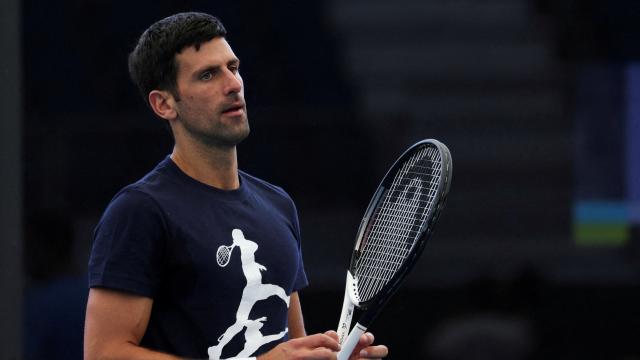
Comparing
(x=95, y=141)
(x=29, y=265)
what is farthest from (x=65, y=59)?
(x=29, y=265)

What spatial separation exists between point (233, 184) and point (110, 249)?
25 cm

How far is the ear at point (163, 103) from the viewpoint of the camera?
1882mm

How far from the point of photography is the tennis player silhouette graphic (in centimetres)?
181

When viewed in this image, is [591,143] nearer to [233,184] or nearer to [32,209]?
[32,209]

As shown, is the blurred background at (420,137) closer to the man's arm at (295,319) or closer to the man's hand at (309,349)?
the man's arm at (295,319)

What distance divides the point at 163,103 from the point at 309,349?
45 cm

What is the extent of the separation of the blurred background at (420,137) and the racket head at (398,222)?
2084mm

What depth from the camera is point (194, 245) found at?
5.82 ft

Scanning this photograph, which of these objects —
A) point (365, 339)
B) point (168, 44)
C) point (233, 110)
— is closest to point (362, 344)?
point (365, 339)

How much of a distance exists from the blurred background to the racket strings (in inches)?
82.0

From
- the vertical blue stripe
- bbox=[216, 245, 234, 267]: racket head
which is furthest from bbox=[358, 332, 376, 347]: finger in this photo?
the vertical blue stripe

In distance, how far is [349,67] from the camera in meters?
4.36

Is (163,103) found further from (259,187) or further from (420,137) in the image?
(420,137)

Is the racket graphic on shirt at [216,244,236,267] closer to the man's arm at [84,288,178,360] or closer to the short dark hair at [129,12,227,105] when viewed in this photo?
the man's arm at [84,288,178,360]
